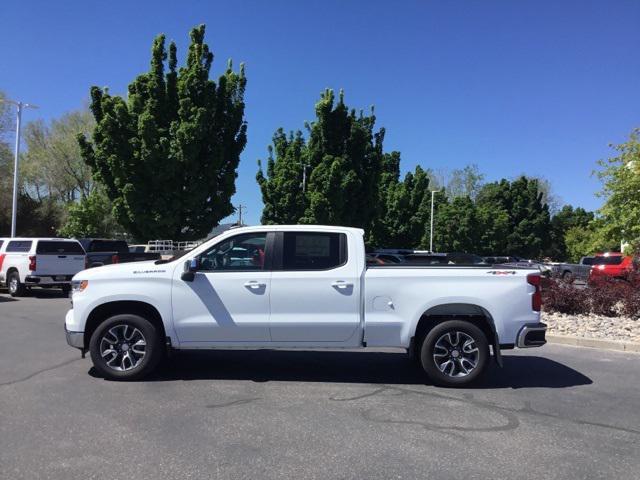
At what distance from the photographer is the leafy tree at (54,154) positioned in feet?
159

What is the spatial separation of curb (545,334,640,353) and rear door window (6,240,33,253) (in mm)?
14973

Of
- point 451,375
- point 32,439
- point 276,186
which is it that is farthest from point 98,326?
point 276,186

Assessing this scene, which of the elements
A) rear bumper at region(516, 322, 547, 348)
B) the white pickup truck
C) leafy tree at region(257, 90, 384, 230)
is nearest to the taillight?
the white pickup truck

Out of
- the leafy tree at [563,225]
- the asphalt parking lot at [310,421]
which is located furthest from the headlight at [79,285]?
the leafy tree at [563,225]

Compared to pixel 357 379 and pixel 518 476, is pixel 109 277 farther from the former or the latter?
pixel 518 476

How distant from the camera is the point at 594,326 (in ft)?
37.9

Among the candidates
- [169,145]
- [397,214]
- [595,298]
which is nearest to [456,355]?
[595,298]

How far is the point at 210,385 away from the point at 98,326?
5.12 feet

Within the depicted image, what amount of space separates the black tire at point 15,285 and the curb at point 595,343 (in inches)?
588

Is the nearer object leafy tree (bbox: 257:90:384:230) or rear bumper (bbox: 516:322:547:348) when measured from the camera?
rear bumper (bbox: 516:322:547:348)

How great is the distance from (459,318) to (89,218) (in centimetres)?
4427

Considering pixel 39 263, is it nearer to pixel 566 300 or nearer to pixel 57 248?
pixel 57 248

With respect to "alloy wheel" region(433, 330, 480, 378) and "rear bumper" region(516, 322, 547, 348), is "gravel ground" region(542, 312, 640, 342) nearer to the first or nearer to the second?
"rear bumper" region(516, 322, 547, 348)

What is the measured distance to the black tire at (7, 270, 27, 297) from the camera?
1716 centimetres
